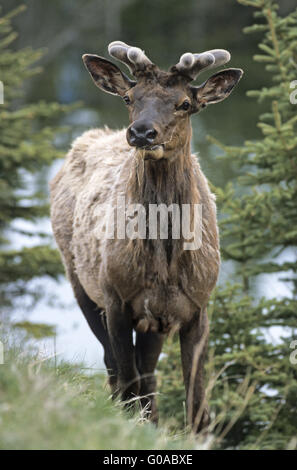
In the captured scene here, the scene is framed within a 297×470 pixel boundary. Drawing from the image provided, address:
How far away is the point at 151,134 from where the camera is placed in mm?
5293

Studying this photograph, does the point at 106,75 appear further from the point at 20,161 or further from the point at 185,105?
the point at 20,161

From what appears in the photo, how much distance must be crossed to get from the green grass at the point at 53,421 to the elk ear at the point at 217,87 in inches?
102

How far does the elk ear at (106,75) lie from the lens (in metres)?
6.16

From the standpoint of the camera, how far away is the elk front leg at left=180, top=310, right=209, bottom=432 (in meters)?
6.02

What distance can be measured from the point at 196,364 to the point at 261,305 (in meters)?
2.12

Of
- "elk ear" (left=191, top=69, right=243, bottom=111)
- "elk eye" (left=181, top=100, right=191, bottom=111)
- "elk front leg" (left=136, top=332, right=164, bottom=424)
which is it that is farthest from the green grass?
"elk ear" (left=191, top=69, right=243, bottom=111)

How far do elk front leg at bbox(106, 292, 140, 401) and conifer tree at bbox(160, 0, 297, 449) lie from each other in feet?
A: 4.70

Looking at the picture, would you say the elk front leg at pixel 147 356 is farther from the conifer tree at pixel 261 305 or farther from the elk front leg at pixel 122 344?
the conifer tree at pixel 261 305

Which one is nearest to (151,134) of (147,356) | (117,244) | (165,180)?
(165,180)

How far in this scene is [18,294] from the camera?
12.1 m

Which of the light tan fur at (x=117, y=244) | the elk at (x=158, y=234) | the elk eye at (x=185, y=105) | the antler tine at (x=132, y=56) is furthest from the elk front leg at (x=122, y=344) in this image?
the antler tine at (x=132, y=56)

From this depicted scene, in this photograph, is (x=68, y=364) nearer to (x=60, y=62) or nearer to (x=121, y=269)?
(x=121, y=269)

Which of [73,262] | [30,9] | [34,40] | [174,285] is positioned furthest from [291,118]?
[30,9]

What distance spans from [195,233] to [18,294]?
21.9ft
